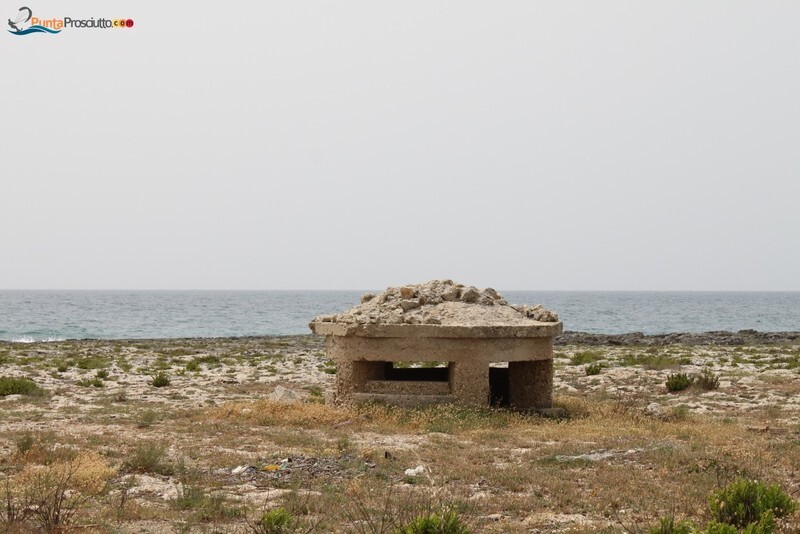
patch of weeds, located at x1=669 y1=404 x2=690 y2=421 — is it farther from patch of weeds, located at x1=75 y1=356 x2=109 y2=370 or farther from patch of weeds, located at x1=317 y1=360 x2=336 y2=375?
patch of weeds, located at x1=75 y1=356 x2=109 y2=370

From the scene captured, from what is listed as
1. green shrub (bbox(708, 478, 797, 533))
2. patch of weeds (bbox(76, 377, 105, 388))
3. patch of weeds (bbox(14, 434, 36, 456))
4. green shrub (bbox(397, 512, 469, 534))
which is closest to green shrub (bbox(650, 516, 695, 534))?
green shrub (bbox(708, 478, 797, 533))

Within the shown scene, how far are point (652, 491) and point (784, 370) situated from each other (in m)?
14.6

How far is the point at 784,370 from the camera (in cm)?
2002

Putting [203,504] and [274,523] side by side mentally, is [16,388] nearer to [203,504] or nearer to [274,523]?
[203,504]

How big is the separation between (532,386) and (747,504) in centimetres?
766

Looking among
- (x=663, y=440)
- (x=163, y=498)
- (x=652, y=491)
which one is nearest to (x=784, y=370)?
(x=663, y=440)

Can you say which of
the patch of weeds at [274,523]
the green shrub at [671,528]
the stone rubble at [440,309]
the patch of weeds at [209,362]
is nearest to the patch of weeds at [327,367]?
the patch of weeds at [209,362]

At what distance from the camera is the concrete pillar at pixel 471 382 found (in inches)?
502

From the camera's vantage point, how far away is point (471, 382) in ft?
42.0

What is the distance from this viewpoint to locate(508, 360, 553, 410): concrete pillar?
537 inches

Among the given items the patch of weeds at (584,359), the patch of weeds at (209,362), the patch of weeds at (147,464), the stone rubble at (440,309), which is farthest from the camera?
the patch of weeds at (209,362)

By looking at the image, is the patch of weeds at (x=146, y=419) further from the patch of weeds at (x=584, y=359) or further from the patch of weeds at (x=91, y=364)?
the patch of weeds at (x=584, y=359)

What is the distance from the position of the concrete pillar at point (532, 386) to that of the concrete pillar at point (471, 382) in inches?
43.0

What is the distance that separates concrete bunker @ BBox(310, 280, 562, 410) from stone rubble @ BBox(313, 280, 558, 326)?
2 centimetres
